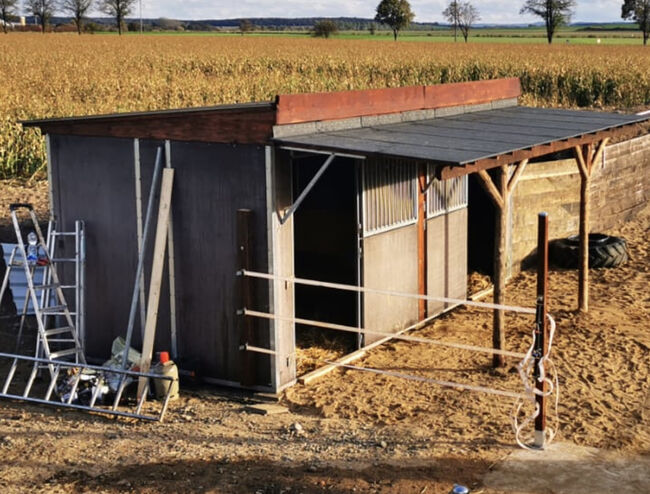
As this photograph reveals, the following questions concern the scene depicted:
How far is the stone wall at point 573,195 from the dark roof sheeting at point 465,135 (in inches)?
73.7

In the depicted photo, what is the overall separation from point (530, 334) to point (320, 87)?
20326 millimetres

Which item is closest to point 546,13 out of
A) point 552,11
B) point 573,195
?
point 552,11

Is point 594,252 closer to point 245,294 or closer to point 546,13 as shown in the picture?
point 245,294

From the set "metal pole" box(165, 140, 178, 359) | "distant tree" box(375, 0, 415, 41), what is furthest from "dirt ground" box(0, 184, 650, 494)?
"distant tree" box(375, 0, 415, 41)

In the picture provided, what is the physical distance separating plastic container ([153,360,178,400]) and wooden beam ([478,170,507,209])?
3.64m

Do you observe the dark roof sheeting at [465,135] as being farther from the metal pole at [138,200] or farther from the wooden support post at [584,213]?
the metal pole at [138,200]

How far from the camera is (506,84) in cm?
1391

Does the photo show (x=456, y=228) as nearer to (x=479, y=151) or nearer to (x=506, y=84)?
(x=506, y=84)

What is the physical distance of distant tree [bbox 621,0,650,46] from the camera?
84312mm

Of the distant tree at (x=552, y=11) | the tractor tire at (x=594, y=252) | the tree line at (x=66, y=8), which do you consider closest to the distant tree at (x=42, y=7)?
the tree line at (x=66, y=8)

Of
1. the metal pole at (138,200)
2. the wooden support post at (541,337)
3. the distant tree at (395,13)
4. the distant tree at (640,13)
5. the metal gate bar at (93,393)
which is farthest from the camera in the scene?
the distant tree at (395,13)

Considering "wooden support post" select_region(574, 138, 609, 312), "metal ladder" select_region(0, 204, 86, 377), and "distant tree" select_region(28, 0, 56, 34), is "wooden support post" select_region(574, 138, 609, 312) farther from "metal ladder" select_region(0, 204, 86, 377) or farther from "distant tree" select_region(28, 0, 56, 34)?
"distant tree" select_region(28, 0, 56, 34)

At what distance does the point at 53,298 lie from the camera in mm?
10875

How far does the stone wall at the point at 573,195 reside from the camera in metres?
14.8
